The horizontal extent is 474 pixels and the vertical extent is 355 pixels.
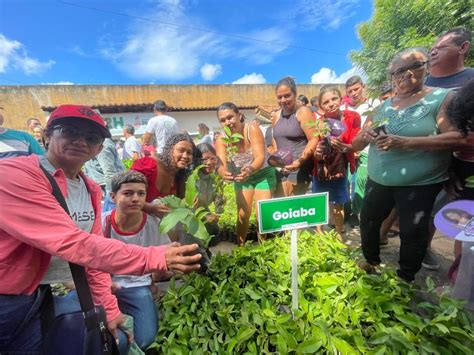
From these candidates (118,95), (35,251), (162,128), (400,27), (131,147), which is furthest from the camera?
(118,95)

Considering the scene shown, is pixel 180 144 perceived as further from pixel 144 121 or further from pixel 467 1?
pixel 144 121

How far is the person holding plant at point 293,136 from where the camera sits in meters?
2.83

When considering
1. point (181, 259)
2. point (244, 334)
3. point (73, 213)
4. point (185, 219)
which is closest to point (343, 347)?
point (244, 334)

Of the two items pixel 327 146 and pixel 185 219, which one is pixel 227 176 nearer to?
pixel 327 146

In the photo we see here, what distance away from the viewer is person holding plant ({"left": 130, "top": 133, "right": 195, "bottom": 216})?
236cm

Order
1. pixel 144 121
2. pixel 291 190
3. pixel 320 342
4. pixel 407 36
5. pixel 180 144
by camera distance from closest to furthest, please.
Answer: pixel 320 342, pixel 180 144, pixel 291 190, pixel 407 36, pixel 144 121

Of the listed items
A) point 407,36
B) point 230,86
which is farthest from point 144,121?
point 407,36

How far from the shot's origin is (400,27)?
40.0ft

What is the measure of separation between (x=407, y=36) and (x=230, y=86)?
14.4 metres

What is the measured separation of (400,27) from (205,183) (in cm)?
1489

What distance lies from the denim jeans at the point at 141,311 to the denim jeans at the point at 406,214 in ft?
6.49

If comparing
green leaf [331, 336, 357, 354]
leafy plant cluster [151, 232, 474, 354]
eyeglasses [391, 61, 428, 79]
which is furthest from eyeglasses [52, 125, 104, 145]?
eyeglasses [391, 61, 428, 79]

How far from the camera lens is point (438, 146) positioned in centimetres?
178

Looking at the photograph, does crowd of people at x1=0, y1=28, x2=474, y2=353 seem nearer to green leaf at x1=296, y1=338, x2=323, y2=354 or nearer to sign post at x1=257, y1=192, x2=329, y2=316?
sign post at x1=257, y1=192, x2=329, y2=316
